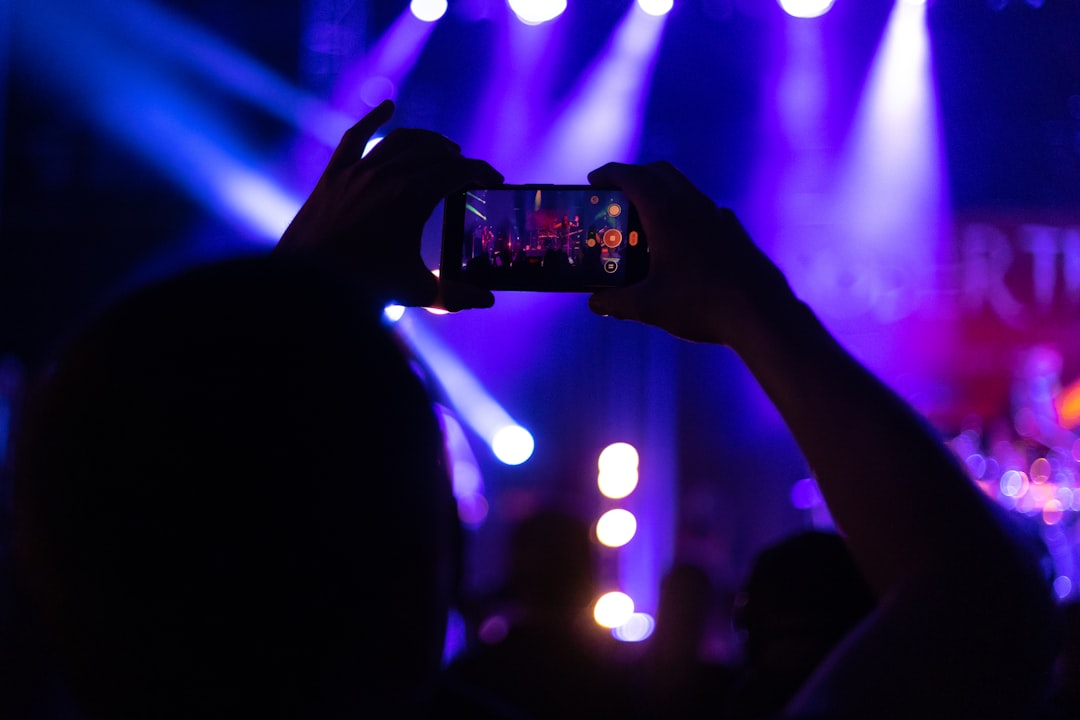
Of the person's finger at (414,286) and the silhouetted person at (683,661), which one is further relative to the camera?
Answer: the silhouetted person at (683,661)

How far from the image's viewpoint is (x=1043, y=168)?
22.3ft

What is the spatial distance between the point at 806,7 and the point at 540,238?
17.0ft

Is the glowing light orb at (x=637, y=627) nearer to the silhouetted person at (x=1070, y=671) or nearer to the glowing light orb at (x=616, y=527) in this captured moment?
the glowing light orb at (x=616, y=527)

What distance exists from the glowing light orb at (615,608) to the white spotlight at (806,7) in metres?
4.43

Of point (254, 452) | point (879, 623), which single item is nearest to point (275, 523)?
point (254, 452)

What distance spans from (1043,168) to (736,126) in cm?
231

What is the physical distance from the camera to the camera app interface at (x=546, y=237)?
1.30 metres

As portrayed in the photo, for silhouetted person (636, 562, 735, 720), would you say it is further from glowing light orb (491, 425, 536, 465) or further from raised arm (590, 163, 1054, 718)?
glowing light orb (491, 425, 536, 465)

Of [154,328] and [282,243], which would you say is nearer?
[154,328]

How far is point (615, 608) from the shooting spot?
738 cm

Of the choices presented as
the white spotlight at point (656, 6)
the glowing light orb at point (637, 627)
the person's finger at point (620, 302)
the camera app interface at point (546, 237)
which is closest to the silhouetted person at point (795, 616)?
the camera app interface at point (546, 237)

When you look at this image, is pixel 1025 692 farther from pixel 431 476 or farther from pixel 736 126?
pixel 736 126

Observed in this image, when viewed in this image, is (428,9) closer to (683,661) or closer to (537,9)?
(537,9)

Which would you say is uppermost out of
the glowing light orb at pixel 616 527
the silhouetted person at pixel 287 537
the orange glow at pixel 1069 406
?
the orange glow at pixel 1069 406
